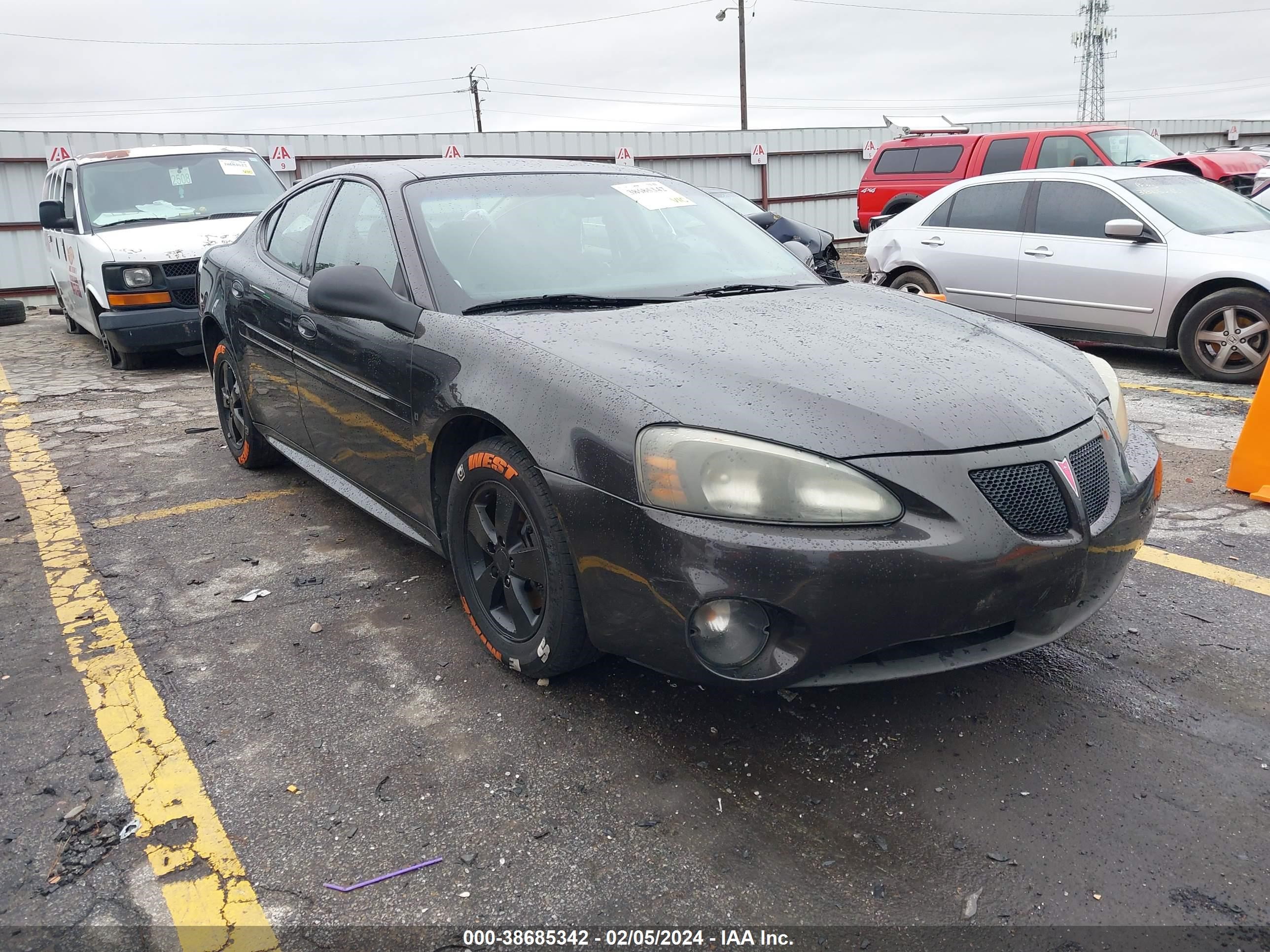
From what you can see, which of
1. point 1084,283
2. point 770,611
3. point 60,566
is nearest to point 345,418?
point 60,566

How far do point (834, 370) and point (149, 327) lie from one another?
7.47m

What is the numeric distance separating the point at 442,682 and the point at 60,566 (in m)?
2.12

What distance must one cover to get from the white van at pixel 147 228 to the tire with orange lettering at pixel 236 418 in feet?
10.6

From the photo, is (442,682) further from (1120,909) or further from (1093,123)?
(1093,123)

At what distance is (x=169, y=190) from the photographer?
9078 millimetres

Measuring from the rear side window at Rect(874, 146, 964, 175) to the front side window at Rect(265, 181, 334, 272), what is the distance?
36.1 ft

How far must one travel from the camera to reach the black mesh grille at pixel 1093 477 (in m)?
2.48

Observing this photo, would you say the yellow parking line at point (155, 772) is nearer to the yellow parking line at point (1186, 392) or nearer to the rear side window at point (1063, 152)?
the yellow parking line at point (1186, 392)

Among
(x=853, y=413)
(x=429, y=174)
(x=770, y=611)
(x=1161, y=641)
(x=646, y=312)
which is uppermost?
(x=429, y=174)

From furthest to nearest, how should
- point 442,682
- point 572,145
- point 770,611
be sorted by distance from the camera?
1. point 572,145
2. point 442,682
3. point 770,611

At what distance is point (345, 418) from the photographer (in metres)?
3.70

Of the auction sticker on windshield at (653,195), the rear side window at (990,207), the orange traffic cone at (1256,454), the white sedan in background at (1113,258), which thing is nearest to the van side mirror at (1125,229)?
the white sedan in background at (1113,258)

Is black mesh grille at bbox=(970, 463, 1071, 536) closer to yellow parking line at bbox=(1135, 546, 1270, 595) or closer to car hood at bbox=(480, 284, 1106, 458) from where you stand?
car hood at bbox=(480, 284, 1106, 458)

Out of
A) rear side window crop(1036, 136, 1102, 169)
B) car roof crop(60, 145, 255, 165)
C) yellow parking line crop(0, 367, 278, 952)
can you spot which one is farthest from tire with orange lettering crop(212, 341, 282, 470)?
rear side window crop(1036, 136, 1102, 169)
